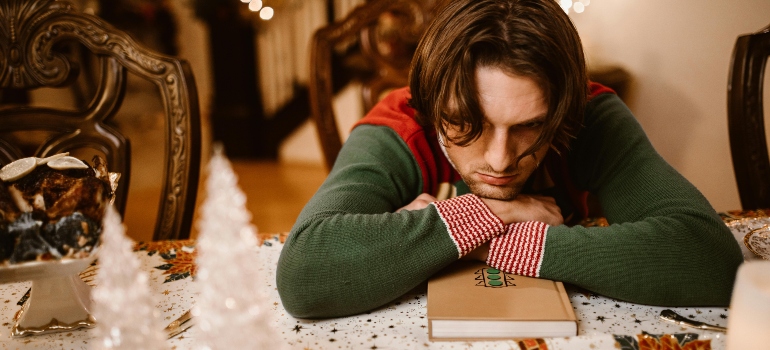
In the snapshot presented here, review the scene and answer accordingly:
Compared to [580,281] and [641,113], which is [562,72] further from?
[641,113]

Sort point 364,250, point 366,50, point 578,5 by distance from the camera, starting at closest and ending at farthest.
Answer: point 364,250
point 366,50
point 578,5

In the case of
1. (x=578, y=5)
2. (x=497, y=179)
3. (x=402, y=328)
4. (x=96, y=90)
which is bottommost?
(x=402, y=328)

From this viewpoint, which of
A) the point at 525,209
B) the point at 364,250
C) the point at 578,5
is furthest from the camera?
the point at 578,5

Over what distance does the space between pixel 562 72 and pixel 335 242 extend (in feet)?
1.33

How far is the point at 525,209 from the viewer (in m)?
0.84

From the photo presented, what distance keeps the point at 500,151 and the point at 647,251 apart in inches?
9.3

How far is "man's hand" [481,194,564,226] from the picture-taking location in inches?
32.2

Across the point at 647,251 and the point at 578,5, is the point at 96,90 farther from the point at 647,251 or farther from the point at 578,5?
the point at 578,5

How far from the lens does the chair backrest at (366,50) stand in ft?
4.58

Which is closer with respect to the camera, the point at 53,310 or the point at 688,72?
the point at 53,310

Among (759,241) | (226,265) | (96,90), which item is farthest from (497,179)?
(96,90)

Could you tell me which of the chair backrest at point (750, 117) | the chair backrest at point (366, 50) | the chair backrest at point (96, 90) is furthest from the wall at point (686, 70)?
the chair backrest at point (96, 90)

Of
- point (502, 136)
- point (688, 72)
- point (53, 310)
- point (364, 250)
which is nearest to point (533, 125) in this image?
point (502, 136)

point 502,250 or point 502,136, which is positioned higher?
point 502,136
